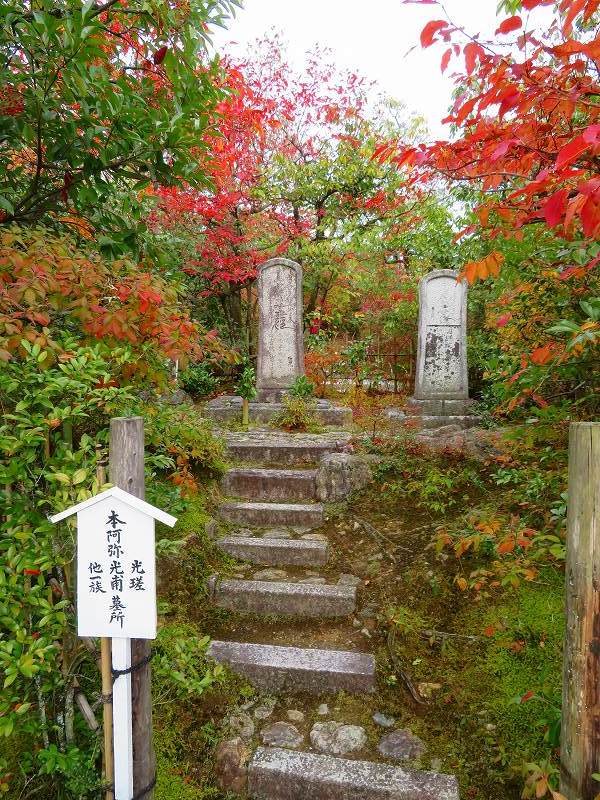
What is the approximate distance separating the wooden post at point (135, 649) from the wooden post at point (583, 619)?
1580 millimetres

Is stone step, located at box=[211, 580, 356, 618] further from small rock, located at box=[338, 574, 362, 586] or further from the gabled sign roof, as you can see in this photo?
the gabled sign roof

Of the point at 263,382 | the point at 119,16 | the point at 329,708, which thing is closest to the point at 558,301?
the point at 329,708

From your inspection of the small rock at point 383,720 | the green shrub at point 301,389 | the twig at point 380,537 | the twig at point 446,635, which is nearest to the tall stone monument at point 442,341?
the green shrub at point 301,389

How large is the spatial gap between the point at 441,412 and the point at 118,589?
590cm

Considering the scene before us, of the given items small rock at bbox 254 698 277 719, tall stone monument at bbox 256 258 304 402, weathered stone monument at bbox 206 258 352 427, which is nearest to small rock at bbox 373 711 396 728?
small rock at bbox 254 698 277 719

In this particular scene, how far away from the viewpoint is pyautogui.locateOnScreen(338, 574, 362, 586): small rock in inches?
138

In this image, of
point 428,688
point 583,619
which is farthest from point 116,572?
point 428,688

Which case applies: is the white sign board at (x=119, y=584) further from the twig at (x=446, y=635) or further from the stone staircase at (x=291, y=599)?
the twig at (x=446, y=635)

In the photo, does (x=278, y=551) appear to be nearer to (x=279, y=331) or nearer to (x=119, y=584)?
(x=119, y=584)

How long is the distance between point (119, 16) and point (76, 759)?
4.07 m

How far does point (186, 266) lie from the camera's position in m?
9.38

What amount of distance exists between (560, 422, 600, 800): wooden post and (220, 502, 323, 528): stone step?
259 cm

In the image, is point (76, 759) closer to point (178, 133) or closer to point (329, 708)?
Answer: point (329, 708)

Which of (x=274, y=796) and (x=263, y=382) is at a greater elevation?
(x=263, y=382)
